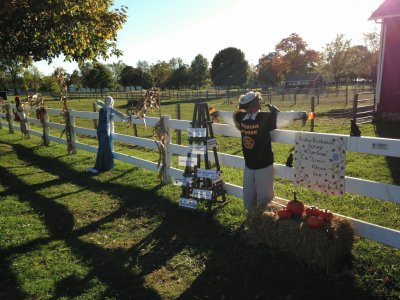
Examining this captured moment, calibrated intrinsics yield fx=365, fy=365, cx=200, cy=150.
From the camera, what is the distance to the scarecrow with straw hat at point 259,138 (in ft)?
15.7

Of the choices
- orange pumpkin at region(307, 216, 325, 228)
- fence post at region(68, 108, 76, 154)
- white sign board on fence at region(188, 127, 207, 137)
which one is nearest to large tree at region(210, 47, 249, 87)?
fence post at region(68, 108, 76, 154)

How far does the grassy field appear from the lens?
12.6 feet

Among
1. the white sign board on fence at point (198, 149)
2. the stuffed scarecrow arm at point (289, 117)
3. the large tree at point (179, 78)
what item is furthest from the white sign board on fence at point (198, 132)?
the large tree at point (179, 78)

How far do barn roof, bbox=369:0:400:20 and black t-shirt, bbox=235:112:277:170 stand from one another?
13.0 meters

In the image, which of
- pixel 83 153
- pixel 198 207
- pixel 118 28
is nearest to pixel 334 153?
pixel 198 207

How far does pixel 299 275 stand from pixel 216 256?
3.46 ft

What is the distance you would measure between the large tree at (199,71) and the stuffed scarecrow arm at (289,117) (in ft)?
282

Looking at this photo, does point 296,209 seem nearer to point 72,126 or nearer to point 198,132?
point 198,132

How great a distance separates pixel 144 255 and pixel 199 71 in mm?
88594

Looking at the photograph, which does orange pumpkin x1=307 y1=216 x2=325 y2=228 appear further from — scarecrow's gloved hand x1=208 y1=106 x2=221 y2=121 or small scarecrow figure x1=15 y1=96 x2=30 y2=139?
small scarecrow figure x1=15 y1=96 x2=30 y2=139

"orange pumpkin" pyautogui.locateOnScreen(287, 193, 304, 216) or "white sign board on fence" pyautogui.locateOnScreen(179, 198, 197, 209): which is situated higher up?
"orange pumpkin" pyautogui.locateOnScreen(287, 193, 304, 216)

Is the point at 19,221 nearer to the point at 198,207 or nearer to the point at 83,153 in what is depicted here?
the point at 198,207

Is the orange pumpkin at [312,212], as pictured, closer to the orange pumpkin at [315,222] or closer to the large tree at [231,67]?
the orange pumpkin at [315,222]

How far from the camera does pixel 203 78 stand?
3656 inches
